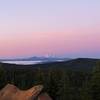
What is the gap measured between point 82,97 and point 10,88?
1046 inches

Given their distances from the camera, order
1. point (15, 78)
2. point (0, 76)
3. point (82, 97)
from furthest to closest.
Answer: point (15, 78), point (0, 76), point (82, 97)

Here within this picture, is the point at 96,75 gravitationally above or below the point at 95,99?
above

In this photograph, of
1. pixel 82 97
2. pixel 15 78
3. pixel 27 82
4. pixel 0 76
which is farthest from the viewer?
pixel 15 78

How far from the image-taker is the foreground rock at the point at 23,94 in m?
12.3

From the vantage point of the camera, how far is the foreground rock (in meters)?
12.3

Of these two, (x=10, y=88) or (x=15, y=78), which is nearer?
(x=10, y=88)

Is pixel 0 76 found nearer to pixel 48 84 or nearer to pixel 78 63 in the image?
pixel 48 84

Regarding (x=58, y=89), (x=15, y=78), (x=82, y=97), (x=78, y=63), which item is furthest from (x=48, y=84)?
(x=78, y=63)

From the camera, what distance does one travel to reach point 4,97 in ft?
42.9

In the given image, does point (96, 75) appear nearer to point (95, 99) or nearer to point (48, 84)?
point (95, 99)

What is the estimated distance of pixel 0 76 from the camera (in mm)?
46281

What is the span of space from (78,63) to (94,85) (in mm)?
101282

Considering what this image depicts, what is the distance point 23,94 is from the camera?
1267 cm

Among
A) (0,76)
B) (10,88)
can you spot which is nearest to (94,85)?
(0,76)
